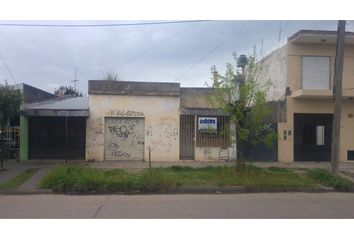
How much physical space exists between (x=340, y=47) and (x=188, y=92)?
8.15 meters

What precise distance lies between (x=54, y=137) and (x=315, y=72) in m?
13.3

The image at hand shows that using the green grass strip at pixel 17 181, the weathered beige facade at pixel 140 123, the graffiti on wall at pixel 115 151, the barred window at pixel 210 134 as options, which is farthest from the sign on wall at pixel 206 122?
the green grass strip at pixel 17 181

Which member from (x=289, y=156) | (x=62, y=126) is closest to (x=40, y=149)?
(x=62, y=126)

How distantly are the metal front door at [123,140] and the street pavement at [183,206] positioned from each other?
808cm

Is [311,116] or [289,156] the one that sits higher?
[311,116]

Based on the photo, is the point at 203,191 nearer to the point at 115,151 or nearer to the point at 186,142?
the point at 186,142

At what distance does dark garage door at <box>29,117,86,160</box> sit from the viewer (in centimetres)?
2023

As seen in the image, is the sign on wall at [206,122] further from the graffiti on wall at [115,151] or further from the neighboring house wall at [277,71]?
the graffiti on wall at [115,151]

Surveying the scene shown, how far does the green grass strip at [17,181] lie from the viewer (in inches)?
504

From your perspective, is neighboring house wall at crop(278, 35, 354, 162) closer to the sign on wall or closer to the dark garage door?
the sign on wall

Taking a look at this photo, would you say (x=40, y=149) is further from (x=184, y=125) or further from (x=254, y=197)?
(x=254, y=197)

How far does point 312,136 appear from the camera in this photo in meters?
20.9

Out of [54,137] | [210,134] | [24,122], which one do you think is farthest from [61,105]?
[210,134]

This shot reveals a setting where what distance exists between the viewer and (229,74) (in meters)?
14.4
